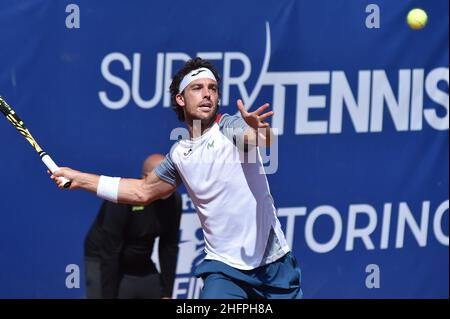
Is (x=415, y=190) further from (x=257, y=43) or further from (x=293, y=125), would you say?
(x=257, y=43)

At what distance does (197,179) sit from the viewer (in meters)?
5.44

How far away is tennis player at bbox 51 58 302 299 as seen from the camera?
212 inches

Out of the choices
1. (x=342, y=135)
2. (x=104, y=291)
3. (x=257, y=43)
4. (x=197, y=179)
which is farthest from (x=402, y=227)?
(x=197, y=179)

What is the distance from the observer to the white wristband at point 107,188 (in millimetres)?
5699

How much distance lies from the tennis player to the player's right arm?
1cm

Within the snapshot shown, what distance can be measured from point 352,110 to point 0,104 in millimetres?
2704

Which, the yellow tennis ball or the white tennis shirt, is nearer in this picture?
the white tennis shirt

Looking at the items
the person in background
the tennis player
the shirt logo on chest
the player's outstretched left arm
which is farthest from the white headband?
the person in background

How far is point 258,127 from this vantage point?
5.02m

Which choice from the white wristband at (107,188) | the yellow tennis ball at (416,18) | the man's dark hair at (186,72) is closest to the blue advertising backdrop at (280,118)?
the yellow tennis ball at (416,18)

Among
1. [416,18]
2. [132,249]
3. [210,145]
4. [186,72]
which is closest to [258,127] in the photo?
[210,145]

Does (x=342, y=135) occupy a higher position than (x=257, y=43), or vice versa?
(x=257, y=43)

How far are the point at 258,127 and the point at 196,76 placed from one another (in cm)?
76

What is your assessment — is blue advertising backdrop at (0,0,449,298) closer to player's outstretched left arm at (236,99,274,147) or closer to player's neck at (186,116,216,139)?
player's neck at (186,116,216,139)
